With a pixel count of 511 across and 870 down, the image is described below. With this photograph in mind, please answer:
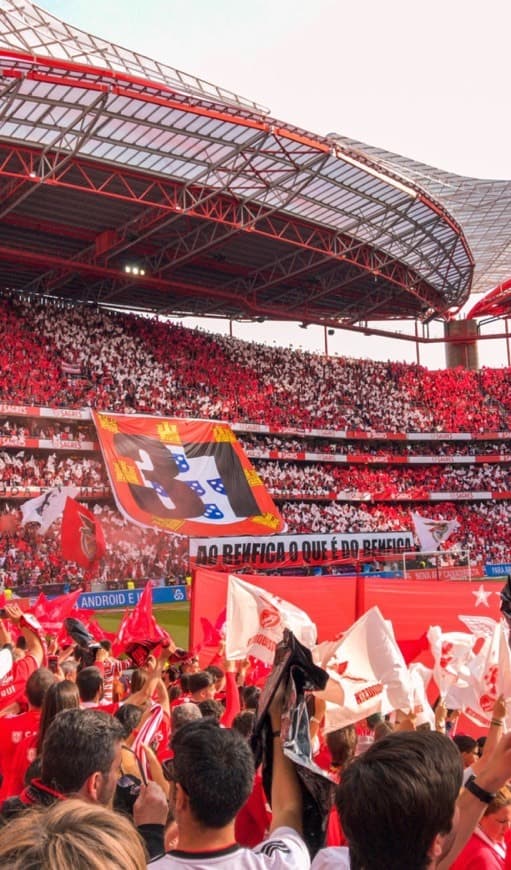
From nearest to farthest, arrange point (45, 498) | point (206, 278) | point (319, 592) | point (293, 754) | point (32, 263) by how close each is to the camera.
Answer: point (293, 754) → point (319, 592) → point (45, 498) → point (32, 263) → point (206, 278)

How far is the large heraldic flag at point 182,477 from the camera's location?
32312 mm

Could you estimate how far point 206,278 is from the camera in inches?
1716

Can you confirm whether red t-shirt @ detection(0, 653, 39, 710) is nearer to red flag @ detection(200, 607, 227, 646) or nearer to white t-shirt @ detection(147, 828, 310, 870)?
white t-shirt @ detection(147, 828, 310, 870)

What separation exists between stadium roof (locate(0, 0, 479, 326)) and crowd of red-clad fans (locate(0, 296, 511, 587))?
2.92m

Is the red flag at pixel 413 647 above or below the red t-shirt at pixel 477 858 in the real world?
below

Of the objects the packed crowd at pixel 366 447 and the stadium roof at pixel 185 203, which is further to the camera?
the packed crowd at pixel 366 447

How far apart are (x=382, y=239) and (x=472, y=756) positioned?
116 feet

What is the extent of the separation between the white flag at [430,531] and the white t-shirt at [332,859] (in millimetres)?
36064

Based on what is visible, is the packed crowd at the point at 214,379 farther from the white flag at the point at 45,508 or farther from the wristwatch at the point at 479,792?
the wristwatch at the point at 479,792

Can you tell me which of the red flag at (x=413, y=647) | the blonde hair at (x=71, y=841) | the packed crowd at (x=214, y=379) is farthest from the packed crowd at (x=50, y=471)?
the blonde hair at (x=71, y=841)

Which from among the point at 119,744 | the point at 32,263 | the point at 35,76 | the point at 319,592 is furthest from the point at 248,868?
the point at 32,263

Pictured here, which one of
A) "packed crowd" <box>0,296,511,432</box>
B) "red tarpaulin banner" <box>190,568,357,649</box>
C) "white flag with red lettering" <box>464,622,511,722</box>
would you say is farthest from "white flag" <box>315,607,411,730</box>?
"packed crowd" <box>0,296,511,432</box>

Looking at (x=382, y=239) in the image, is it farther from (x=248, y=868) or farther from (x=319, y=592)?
(x=248, y=868)

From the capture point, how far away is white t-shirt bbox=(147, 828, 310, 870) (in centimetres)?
250
